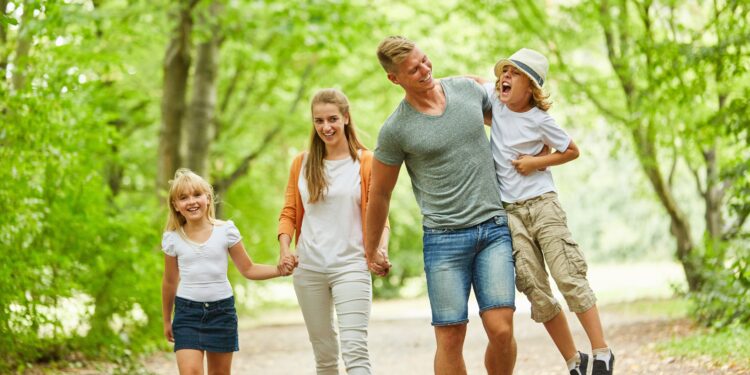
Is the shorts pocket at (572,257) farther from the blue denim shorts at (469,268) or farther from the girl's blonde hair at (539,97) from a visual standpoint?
the girl's blonde hair at (539,97)

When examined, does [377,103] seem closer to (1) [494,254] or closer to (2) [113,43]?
(2) [113,43]

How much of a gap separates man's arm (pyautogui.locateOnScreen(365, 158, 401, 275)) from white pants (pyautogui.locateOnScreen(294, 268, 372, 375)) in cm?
13

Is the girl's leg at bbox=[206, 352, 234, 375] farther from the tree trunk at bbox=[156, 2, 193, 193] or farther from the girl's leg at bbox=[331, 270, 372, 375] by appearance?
the tree trunk at bbox=[156, 2, 193, 193]

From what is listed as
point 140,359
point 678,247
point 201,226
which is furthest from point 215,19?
point 201,226

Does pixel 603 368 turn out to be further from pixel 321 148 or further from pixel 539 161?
pixel 321 148

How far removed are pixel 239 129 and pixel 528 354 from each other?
508 inches

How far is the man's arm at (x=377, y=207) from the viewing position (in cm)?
520

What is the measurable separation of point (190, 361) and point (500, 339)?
1.63 m

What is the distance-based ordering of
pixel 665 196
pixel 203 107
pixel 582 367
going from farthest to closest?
pixel 203 107 < pixel 665 196 < pixel 582 367

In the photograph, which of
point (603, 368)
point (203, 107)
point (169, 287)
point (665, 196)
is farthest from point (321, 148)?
point (665, 196)

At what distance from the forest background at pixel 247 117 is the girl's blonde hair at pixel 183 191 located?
99cm

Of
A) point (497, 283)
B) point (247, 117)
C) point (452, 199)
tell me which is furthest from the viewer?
point (247, 117)

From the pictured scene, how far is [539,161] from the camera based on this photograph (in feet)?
16.6

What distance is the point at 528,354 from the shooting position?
10.7 metres
